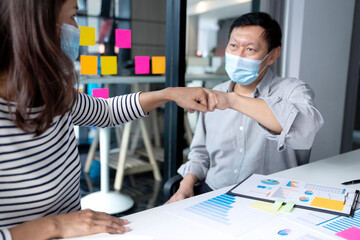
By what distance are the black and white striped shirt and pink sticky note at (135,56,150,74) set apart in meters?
1.03

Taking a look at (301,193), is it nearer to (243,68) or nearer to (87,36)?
(243,68)

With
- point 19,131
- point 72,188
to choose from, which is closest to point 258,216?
point 72,188

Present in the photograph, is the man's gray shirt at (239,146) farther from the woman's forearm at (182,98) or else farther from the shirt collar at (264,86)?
the woman's forearm at (182,98)

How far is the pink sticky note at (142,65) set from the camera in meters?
2.12

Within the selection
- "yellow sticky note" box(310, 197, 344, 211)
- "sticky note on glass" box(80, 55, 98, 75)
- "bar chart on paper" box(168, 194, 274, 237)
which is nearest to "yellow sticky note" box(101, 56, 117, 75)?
"sticky note on glass" box(80, 55, 98, 75)

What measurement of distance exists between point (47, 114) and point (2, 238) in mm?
314

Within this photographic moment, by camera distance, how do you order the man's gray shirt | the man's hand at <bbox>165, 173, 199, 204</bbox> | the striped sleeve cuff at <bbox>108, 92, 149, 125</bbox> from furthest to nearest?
the man's gray shirt → the man's hand at <bbox>165, 173, 199, 204</bbox> → the striped sleeve cuff at <bbox>108, 92, 149, 125</bbox>

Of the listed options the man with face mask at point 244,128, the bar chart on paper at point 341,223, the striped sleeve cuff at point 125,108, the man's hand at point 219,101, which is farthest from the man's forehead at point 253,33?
the bar chart on paper at point 341,223

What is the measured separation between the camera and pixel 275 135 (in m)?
1.36

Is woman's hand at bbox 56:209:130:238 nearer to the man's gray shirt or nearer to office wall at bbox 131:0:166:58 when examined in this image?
the man's gray shirt

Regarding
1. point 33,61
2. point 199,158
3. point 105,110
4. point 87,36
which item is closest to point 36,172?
point 33,61

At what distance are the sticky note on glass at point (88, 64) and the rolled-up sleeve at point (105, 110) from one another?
1.89 ft

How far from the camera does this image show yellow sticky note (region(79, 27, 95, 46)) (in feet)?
6.04

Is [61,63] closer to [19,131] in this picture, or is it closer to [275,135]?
[19,131]
